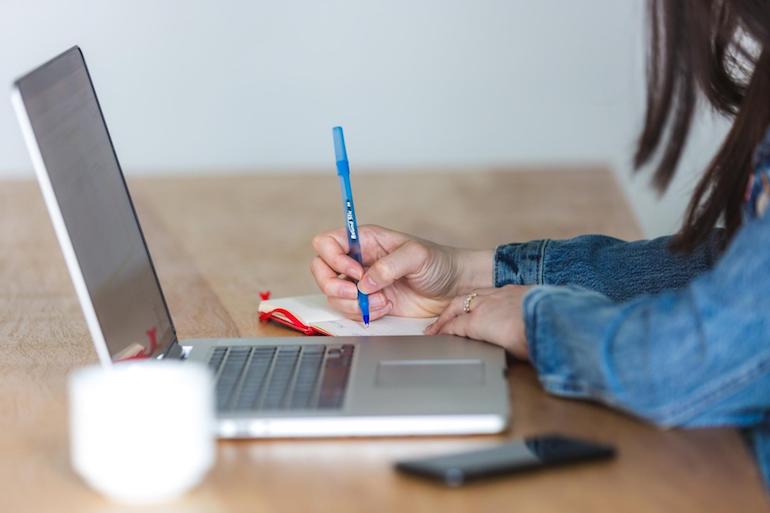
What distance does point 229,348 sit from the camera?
1.16m

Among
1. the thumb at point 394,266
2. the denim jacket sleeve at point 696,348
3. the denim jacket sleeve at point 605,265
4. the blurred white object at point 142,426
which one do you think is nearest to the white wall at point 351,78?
the denim jacket sleeve at point 605,265

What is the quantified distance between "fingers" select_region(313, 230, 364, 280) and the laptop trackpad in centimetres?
26

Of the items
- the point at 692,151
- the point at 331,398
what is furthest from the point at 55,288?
the point at 692,151

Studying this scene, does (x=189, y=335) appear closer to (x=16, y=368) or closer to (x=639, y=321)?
(x=16, y=368)

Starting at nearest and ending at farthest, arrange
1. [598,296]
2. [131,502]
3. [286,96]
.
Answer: [131,502] < [598,296] < [286,96]

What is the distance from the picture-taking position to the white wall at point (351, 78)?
2.90m

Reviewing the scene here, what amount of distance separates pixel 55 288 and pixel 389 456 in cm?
75

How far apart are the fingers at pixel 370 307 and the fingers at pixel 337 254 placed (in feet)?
0.11

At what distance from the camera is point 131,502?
84 cm

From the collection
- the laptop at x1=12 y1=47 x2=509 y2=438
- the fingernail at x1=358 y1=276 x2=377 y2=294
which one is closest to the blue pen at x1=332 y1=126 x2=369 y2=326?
the fingernail at x1=358 y1=276 x2=377 y2=294

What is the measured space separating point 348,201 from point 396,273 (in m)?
0.10

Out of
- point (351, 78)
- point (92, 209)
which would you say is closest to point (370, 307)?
point (92, 209)

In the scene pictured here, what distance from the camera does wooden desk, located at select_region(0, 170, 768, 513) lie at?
0.85 m

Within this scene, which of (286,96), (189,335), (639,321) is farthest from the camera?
(286,96)
